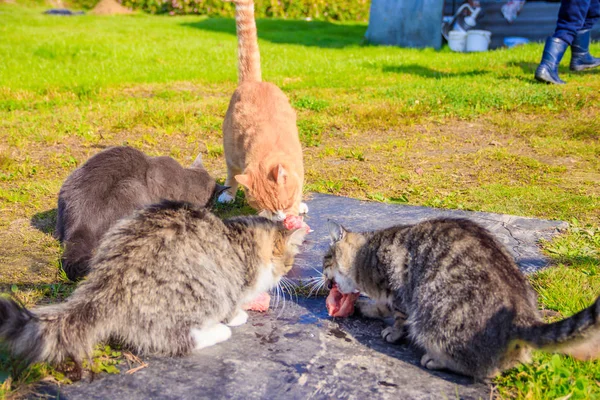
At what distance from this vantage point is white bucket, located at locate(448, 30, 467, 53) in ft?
47.2

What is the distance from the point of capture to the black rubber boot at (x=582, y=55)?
1002cm

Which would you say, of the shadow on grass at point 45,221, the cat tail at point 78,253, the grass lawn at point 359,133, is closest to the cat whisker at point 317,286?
the grass lawn at point 359,133

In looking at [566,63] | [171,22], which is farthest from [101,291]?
[171,22]

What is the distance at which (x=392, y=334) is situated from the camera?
319 cm

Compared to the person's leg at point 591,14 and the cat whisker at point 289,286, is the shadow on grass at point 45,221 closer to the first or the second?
the cat whisker at point 289,286

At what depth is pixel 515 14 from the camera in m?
14.7

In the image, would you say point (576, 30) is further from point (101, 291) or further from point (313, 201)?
point (101, 291)

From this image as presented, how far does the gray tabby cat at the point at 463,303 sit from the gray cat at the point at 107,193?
6.20 ft

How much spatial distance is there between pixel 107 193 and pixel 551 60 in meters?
7.54

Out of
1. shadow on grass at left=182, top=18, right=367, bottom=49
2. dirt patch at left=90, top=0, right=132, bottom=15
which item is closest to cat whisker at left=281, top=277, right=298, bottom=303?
shadow on grass at left=182, top=18, right=367, bottom=49

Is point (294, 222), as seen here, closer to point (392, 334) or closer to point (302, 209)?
point (302, 209)

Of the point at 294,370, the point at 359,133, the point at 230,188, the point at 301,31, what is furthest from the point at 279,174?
the point at 301,31

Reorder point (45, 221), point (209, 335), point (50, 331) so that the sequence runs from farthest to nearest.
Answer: point (45, 221) → point (209, 335) → point (50, 331)

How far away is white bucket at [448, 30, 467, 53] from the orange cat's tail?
905cm
